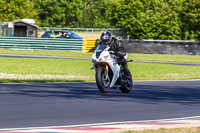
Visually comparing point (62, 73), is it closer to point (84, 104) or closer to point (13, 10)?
point (84, 104)

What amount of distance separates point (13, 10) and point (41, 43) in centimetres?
3220

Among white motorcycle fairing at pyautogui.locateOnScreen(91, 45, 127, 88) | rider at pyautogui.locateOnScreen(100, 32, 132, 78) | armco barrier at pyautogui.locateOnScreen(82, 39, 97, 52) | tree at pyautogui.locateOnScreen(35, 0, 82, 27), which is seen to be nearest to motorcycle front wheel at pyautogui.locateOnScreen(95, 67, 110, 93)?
white motorcycle fairing at pyautogui.locateOnScreen(91, 45, 127, 88)

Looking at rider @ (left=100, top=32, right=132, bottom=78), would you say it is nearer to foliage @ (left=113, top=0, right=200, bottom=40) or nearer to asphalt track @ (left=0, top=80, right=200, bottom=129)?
asphalt track @ (left=0, top=80, right=200, bottom=129)

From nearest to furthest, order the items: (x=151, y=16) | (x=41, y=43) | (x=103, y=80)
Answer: (x=103, y=80) < (x=41, y=43) < (x=151, y=16)

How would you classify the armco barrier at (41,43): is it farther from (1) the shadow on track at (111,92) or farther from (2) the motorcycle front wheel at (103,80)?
(2) the motorcycle front wheel at (103,80)

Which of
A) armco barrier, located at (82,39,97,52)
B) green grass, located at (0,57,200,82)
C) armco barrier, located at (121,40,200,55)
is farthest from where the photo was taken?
armco barrier, located at (82,39,97,52)

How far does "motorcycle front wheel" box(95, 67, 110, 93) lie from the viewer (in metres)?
11.5

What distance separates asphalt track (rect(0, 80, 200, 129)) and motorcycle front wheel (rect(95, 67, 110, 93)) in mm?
188

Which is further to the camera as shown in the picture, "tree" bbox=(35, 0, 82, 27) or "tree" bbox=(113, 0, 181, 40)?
"tree" bbox=(35, 0, 82, 27)

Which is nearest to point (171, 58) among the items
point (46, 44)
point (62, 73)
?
point (46, 44)

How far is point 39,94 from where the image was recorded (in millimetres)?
11703

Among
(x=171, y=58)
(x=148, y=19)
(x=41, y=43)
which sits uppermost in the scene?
(x=148, y=19)

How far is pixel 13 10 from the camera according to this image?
7025 centimetres

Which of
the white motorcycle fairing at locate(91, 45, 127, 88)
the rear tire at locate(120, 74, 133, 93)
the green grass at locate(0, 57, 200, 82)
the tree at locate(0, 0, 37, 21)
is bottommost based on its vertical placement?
the green grass at locate(0, 57, 200, 82)
